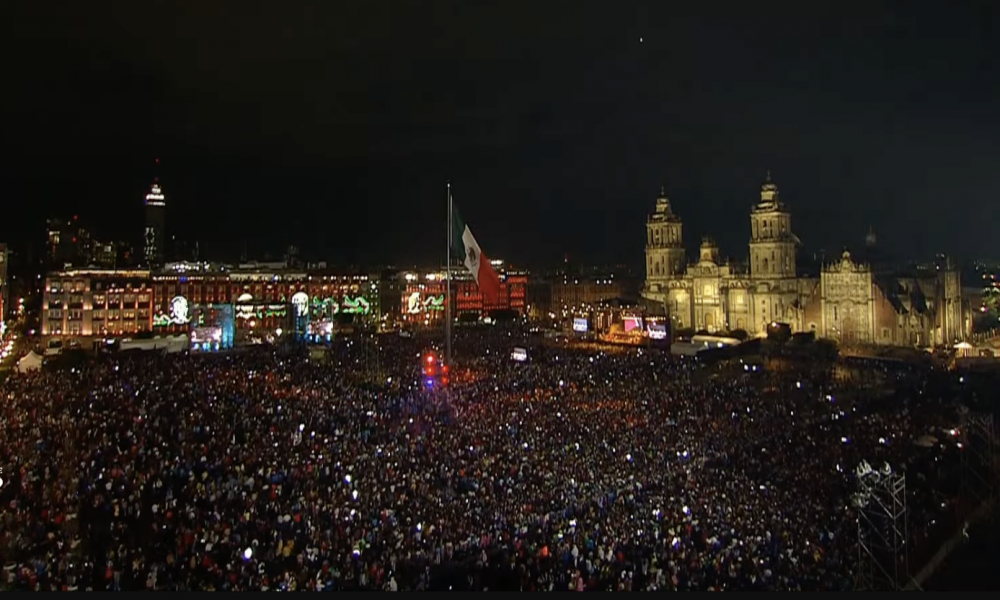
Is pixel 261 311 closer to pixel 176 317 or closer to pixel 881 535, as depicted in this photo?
pixel 176 317

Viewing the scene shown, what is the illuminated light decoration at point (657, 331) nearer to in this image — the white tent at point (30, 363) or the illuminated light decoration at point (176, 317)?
the white tent at point (30, 363)

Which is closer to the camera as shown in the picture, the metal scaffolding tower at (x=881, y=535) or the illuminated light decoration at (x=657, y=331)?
the metal scaffolding tower at (x=881, y=535)

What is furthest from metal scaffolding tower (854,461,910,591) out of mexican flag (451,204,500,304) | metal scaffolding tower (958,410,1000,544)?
mexican flag (451,204,500,304)

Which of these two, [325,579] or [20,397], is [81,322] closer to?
[20,397]

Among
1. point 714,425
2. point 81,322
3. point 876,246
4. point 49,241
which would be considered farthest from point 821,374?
point 49,241

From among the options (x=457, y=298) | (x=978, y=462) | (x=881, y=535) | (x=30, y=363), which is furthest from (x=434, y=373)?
(x=457, y=298)

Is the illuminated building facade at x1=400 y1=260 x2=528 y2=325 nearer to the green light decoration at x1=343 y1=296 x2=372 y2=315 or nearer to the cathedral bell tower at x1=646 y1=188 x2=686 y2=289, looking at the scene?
the green light decoration at x1=343 y1=296 x2=372 y2=315

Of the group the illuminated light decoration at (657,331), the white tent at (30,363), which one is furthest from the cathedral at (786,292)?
the white tent at (30,363)
